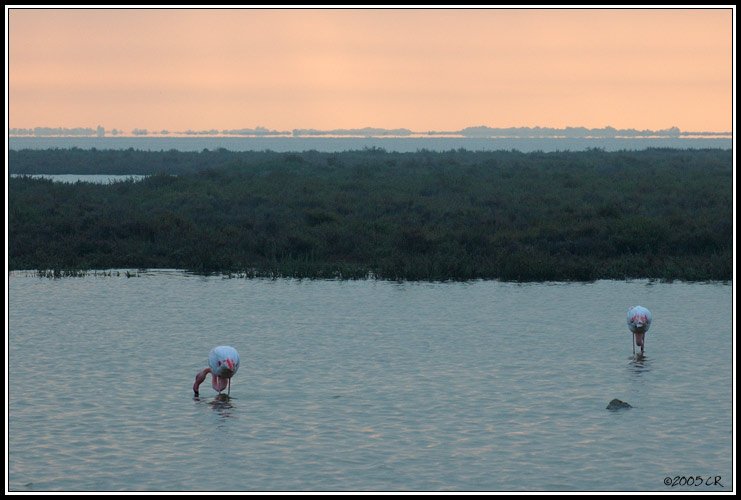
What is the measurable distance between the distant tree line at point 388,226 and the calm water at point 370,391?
312 centimetres

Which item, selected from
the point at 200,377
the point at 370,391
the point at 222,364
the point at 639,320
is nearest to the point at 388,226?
the point at 639,320

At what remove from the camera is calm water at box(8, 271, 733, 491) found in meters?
12.3

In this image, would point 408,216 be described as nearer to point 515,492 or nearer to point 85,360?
point 85,360

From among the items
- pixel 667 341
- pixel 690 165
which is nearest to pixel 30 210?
pixel 667 341

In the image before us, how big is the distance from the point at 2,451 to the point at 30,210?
2860 cm

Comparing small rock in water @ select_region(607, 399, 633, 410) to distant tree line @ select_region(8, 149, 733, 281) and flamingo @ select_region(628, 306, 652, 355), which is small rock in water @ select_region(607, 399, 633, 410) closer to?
flamingo @ select_region(628, 306, 652, 355)

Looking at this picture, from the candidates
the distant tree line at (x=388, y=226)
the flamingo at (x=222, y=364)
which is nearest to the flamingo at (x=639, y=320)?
the flamingo at (x=222, y=364)

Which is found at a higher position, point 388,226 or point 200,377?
point 388,226

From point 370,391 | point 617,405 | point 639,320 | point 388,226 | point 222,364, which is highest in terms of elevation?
point 388,226

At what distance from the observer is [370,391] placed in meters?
16.0

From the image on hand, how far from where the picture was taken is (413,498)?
36.2 feet

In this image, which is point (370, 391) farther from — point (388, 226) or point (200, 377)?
point (388, 226)

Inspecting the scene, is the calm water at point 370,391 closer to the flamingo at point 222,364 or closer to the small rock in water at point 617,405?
the small rock in water at point 617,405

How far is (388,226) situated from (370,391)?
67.3 ft
